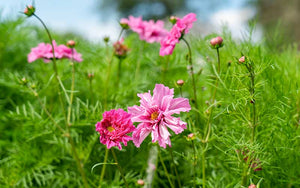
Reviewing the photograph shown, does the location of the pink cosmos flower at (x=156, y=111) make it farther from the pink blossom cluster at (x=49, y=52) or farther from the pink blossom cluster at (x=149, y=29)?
the pink blossom cluster at (x=149, y=29)

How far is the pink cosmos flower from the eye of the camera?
402 millimetres

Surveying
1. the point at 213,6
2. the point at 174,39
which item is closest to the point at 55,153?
the point at 174,39

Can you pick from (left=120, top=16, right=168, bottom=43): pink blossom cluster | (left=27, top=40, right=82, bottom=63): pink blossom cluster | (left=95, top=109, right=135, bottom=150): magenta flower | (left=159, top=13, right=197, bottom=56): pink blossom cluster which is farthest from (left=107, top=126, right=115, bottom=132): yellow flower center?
(left=120, top=16, right=168, bottom=43): pink blossom cluster

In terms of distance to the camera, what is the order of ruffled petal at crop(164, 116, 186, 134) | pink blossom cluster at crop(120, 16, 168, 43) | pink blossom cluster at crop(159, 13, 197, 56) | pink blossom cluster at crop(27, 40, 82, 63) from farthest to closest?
pink blossom cluster at crop(120, 16, 168, 43) → pink blossom cluster at crop(27, 40, 82, 63) → pink blossom cluster at crop(159, 13, 197, 56) → ruffled petal at crop(164, 116, 186, 134)

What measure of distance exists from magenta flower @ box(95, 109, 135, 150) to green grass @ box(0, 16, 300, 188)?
83 millimetres

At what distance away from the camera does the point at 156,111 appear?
41 cm

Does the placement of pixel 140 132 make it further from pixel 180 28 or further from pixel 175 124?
pixel 180 28

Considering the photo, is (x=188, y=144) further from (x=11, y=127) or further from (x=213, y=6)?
(x=213, y=6)

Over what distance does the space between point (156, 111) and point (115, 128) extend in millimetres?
56

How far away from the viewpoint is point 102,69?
3.18ft

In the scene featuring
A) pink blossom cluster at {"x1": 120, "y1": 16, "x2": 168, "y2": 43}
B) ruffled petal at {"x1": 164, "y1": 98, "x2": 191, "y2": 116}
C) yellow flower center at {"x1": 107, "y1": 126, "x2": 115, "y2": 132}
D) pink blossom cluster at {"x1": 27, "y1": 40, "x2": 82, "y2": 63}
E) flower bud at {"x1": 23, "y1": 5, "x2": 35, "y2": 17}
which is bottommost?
yellow flower center at {"x1": 107, "y1": 126, "x2": 115, "y2": 132}

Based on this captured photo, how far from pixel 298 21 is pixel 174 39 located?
3523 millimetres

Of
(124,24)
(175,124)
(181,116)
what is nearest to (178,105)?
(175,124)

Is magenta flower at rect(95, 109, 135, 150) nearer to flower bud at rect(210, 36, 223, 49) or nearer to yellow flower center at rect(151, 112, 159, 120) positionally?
yellow flower center at rect(151, 112, 159, 120)
